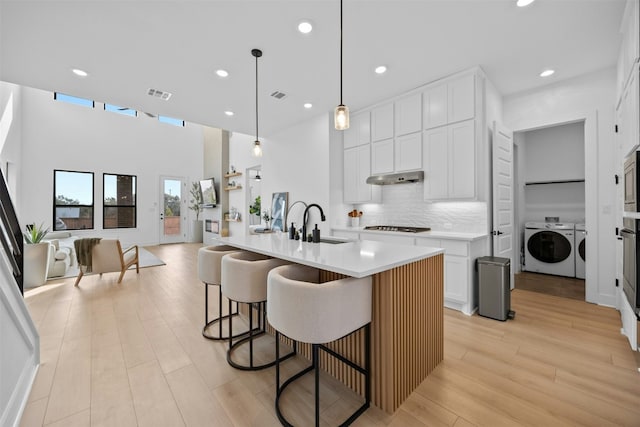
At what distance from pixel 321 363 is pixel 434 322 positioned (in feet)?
3.07

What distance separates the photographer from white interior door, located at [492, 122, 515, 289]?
340 cm

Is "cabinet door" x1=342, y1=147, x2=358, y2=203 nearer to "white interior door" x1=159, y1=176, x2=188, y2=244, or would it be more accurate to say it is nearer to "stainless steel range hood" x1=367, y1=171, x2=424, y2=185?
"stainless steel range hood" x1=367, y1=171, x2=424, y2=185

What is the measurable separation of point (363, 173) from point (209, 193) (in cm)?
608

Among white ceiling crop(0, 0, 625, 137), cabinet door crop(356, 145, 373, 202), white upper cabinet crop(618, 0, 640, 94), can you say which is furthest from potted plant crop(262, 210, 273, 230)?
white upper cabinet crop(618, 0, 640, 94)

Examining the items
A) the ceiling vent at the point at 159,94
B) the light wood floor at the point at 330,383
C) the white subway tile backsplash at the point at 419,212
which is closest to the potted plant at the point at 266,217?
the white subway tile backsplash at the point at 419,212

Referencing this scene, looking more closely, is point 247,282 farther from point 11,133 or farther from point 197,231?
point 197,231

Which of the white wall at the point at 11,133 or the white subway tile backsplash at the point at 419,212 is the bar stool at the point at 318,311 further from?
the white wall at the point at 11,133

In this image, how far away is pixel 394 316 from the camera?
162cm

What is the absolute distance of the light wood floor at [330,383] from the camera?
5.13 feet

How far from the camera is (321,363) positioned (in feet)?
6.74

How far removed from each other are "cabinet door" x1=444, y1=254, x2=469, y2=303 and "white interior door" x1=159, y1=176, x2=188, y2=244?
8.81 metres

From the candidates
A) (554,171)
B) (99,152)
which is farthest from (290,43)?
(99,152)

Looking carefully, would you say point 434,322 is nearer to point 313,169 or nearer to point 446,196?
point 446,196

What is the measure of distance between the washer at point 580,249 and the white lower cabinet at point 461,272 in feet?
8.11
